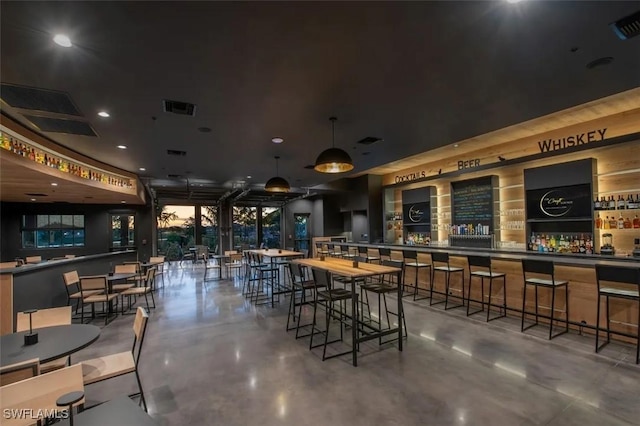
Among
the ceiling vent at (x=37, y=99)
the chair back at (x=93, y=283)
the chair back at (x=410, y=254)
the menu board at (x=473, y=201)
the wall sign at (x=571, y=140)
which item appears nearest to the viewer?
the ceiling vent at (x=37, y=99)

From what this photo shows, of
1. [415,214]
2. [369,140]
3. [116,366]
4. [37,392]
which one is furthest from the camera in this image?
[415,214]

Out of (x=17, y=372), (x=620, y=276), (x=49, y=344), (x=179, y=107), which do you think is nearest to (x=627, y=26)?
(x=620, y=276)

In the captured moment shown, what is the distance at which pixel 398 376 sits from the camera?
2.90 m

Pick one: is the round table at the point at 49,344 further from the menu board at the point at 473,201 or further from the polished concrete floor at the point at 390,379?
the menu board at the point at 473,201

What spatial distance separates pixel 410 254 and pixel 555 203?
8.94 ft

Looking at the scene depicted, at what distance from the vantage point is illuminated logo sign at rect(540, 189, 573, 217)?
5.15 meters

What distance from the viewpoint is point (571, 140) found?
511 cm

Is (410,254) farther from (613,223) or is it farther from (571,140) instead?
(571,140)

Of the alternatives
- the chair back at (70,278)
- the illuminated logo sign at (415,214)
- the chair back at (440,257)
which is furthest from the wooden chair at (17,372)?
the illuminated logo sign at (415,214)

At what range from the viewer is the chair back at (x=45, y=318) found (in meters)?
2.67

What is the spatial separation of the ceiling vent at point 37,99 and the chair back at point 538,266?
5937 millimetres

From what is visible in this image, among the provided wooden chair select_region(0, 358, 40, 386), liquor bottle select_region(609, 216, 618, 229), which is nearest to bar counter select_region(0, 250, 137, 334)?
wooden chair select_region(0, 358, 40, 386)

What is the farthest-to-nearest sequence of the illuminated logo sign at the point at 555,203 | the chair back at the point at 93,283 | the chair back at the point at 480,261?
the illuminated logo sign at the point at 555,203, the chair back at the point at 93,283, the chair back at the point at 480,261

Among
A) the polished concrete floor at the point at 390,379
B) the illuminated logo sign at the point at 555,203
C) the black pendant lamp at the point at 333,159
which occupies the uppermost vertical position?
the black pendant lamp at the point at 333,159
